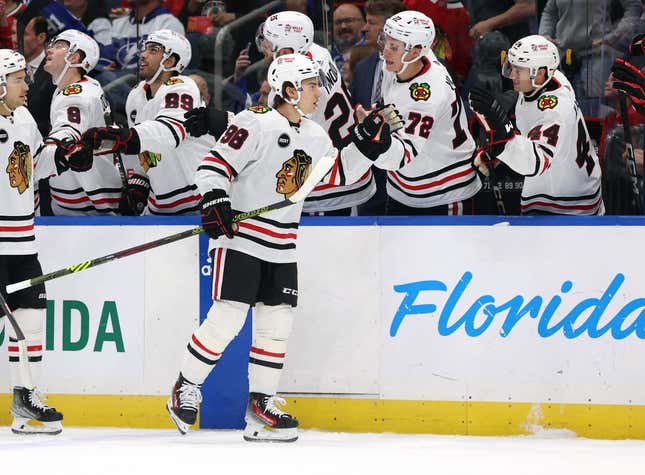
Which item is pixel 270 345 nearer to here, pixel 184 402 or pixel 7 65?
pixel 184 402

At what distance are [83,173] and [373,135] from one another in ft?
4.48

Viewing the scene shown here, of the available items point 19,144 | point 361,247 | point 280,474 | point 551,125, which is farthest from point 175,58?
point 280,474

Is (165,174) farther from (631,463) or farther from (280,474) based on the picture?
(631,463)

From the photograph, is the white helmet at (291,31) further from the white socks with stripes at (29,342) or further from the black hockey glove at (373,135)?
the white socks with stripes at (29,342)

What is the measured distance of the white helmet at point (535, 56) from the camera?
4.64m

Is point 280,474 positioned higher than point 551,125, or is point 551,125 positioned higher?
point 551,125

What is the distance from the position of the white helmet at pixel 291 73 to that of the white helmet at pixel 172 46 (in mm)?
734

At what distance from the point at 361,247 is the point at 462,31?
124 centimetres

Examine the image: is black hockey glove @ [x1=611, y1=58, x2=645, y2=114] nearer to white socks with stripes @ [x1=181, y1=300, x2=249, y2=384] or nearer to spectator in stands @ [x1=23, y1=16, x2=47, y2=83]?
white socks with stripes @ [x1=181, y1=300, x2=249, y2=384]

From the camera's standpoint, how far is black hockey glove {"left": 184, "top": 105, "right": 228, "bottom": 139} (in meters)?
4.68

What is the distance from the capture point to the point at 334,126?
5043 mm

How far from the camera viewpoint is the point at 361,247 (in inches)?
180

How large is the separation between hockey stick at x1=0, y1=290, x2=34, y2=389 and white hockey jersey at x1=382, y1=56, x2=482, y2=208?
143 centimetres

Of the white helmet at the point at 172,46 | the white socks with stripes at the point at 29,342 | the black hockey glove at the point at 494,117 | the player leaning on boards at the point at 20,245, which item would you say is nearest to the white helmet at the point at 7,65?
the player leaning on boards at the point at 20,245
